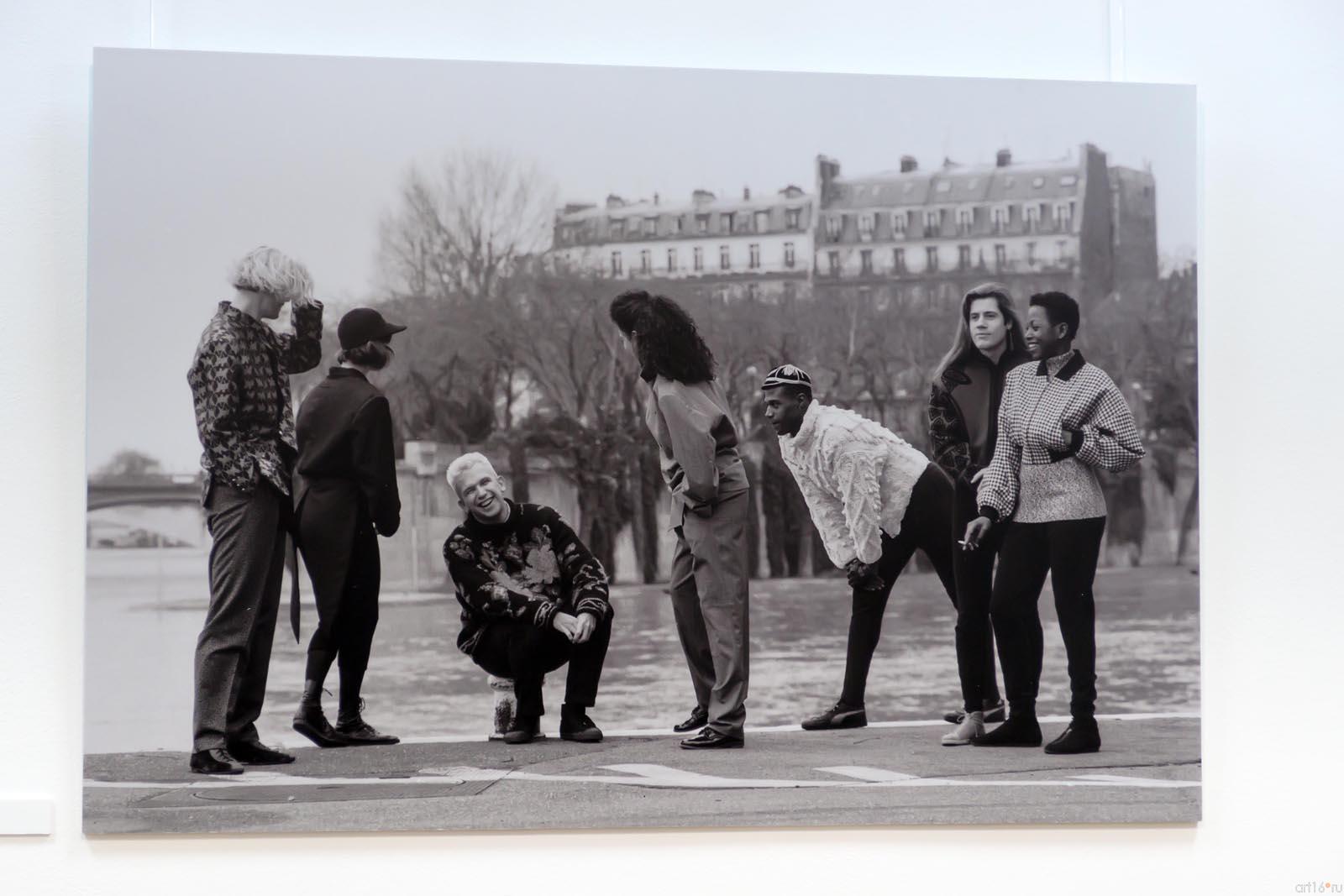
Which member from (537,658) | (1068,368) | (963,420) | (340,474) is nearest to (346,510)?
(340,474)

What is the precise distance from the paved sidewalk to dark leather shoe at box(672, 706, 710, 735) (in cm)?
4

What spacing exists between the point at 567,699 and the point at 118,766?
46.7 inches

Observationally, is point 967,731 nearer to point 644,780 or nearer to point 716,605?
point 716,605

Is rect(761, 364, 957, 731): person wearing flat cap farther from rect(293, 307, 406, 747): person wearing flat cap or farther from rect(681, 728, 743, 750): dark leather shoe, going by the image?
rect(293, 307, 406, 747): person wearing flat cap

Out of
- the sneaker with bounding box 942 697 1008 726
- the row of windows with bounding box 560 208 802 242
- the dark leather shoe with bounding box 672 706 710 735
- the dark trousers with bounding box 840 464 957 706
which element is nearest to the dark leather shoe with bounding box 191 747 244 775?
the dark leather shoe with bounding box 672 706 710 735

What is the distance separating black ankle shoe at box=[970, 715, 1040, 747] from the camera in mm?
3568

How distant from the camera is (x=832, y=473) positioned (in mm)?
3604

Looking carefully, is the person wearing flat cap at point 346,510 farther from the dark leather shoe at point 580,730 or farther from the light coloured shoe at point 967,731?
the light coloured shoe at point 967,731

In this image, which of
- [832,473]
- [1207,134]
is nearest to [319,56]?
[832,473]

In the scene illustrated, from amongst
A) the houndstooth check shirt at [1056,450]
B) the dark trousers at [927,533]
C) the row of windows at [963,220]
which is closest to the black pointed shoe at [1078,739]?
the dark trousers at [927,533]

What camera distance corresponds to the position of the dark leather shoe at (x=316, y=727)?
11.1 ft

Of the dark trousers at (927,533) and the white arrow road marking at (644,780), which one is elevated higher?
the dark trousers at (927,533)

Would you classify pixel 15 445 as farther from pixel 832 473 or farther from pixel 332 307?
pixel 832 473

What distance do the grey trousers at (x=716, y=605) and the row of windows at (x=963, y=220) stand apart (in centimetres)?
88
